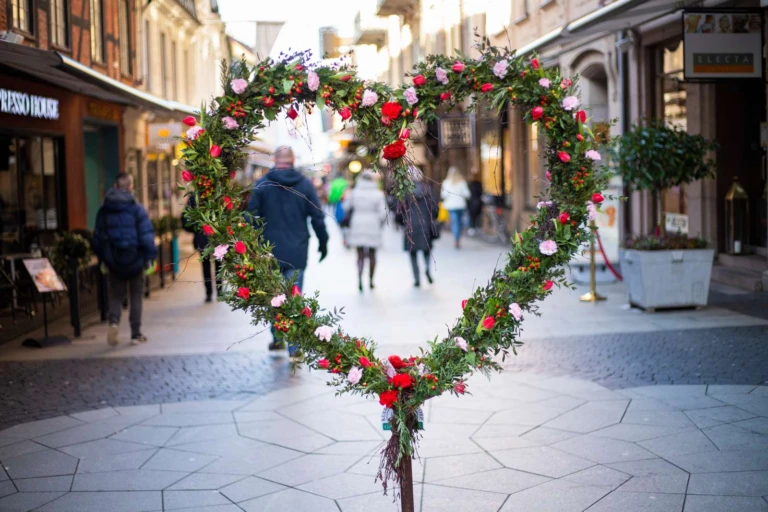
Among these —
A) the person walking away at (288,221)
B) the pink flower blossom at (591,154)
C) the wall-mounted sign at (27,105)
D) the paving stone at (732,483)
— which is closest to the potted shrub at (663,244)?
the person walking away at (288,221)

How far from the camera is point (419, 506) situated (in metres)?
5.08

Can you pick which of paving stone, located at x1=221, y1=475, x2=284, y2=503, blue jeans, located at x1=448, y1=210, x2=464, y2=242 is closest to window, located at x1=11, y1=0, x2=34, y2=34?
paving stone, located at x1=221, y1=475, x2=284, y2=503

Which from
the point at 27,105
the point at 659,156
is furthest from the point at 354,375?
the point at 27,105

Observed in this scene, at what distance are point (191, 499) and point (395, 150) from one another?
7.36 feet

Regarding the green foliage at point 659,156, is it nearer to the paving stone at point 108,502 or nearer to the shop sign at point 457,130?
the paving stone at point 108,502

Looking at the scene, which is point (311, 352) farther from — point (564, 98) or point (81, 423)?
point (81, 423)

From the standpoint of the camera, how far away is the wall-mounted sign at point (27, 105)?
39.1ft

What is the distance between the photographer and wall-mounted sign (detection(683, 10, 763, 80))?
1108 cm

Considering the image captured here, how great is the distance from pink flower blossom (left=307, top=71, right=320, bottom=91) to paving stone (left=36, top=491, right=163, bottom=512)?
235cm

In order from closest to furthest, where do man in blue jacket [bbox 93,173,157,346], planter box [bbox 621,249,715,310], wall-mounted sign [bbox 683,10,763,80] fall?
man in blue jacket [bbox 93,173,157,346]
planter box [bbox 621,249,715,310]
wall-mounted sign [bbox 683,10,763,80]

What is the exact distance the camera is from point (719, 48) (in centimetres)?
1110

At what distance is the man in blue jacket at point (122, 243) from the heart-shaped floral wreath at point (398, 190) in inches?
218

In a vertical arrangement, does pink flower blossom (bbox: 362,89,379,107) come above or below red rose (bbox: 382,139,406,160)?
above

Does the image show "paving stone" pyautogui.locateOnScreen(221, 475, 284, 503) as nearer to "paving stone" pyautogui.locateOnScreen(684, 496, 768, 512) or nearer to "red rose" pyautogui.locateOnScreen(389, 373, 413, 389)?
"red rose" pyautogui.locateOnScreen(389, 373, 413, 389)
